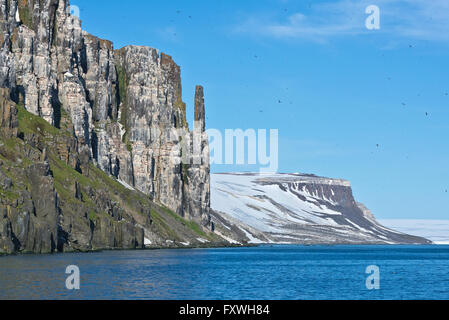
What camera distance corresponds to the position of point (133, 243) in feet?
627

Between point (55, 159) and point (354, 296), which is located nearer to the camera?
point (354, 296)

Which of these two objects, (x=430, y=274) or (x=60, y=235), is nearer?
(x=430, y=274)
